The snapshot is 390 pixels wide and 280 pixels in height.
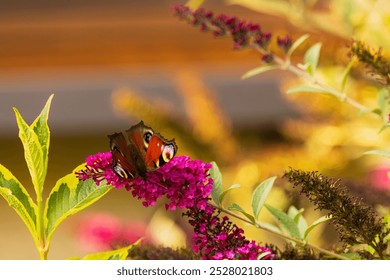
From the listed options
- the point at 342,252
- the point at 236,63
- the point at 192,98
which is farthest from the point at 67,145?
the point at 342,252

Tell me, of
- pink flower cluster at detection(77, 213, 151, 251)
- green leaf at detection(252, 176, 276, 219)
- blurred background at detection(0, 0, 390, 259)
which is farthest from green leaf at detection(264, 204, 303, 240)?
blurred background at detection(0, 0, 390, 259)

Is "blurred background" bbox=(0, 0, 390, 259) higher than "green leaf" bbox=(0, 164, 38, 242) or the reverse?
higher

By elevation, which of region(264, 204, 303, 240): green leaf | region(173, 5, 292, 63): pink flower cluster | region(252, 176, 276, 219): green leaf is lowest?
region(264, 204, 303, 240): green leaf

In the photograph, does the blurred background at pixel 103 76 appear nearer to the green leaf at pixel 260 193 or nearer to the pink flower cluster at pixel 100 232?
the pink flower cluster at pixel 100 232

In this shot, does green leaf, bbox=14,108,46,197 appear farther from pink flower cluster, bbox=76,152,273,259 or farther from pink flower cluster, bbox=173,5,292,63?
pink flower cluster, bbox=173,5,292,63

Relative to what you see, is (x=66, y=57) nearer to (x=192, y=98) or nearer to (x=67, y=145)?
(x=67, y=145)

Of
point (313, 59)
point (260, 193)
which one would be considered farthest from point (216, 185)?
point (313, 59)
